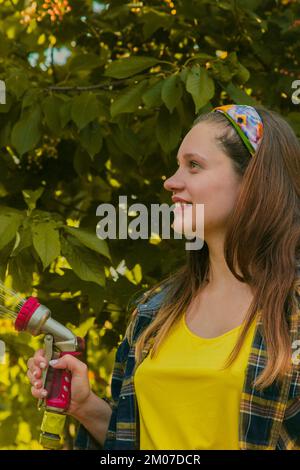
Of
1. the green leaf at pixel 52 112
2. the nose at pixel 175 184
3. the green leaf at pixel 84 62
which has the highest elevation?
the green leaf at pixel 84 62

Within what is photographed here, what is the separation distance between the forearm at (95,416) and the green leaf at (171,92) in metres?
0.80

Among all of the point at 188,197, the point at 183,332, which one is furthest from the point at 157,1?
the point at 183,332

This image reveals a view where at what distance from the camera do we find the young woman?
1806 mm

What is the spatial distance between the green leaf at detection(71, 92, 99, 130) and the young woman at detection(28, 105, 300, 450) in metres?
0.56

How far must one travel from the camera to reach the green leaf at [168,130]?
2537 mm

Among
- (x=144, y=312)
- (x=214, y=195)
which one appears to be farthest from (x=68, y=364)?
(x=214, y=195)

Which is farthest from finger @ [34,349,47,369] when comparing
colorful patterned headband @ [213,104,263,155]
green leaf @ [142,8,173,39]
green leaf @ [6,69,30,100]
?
green leaf @ [142,8,173,39]

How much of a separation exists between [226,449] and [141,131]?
124 cm

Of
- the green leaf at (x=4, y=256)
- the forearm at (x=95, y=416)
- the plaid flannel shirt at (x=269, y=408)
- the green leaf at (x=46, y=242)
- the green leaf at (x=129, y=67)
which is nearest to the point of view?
the plaid flannel shirt at (x=269, y=408)

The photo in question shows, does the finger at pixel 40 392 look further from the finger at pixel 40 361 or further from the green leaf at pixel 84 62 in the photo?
the green leaf at pixel 84 62

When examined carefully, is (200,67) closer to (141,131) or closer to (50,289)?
(141,131)

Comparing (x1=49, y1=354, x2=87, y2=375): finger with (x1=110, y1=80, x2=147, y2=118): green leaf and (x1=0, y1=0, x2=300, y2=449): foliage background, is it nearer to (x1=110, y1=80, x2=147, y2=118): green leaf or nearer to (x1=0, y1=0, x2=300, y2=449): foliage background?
(x1=0, y1=0, x2=300, y2=449): foliage background

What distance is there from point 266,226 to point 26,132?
37.1 inches

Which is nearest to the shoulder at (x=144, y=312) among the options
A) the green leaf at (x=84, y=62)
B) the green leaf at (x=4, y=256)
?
the green leaf at (x=4, y=256)
